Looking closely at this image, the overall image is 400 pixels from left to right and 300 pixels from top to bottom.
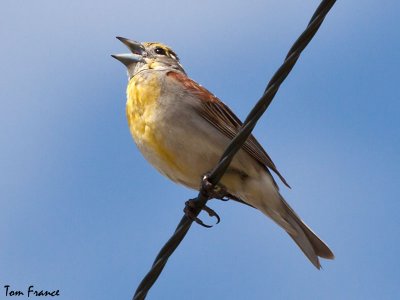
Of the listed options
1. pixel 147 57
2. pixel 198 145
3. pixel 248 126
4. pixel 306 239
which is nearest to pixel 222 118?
pixel 198 145

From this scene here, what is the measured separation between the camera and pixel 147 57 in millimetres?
9109

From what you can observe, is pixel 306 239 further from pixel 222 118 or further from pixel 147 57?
pixel 147 57

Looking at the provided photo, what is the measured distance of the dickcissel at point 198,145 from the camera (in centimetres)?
730

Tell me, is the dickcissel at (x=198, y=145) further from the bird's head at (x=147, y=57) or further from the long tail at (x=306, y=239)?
the bird's head at (x=147, y=57)

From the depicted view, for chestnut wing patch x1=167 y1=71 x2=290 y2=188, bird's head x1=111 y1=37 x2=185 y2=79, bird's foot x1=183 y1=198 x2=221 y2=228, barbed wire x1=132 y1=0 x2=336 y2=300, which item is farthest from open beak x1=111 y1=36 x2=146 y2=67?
barbed wire x1=132 y1=0 x2=336 y2=300

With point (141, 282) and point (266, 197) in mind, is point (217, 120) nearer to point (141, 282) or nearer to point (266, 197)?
point (266, 197)

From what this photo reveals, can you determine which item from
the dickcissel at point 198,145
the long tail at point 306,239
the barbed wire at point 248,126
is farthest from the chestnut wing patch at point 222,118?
the barbed wire at point 248,126

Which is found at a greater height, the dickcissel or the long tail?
the dickcissel

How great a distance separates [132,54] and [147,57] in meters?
0.17

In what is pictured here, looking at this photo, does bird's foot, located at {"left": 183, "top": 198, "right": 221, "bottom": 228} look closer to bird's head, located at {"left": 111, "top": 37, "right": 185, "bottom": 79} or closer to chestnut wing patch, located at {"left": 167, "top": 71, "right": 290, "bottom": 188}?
chestnut wing patch, located at {"left": 167, "top": 71, "right": 290, "bottom": 188}

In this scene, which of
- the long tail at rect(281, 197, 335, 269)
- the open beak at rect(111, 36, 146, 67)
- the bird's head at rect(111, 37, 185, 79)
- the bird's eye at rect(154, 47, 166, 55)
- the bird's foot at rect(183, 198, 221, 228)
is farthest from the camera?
the bird's eye at rect(154, 47, 166, 55)

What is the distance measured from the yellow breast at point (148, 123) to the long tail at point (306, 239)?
120 centimetres

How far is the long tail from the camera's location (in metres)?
7.60

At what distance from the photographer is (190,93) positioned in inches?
304
